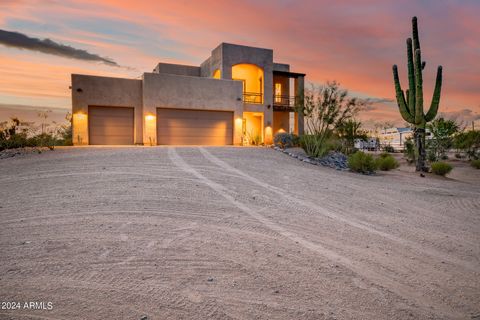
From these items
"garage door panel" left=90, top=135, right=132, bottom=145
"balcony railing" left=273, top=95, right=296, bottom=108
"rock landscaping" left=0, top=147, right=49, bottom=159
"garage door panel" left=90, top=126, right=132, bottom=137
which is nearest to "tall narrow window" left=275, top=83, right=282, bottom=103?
"balcony railing" left=273, top=95, right=296, bottom=108

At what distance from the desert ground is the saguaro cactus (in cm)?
816

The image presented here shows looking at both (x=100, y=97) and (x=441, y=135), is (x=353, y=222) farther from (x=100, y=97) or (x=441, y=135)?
(x=441, y=135)

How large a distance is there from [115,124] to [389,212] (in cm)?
1839

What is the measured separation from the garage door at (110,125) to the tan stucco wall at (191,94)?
1391 millimetres

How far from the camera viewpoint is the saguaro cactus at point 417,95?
16.0 metres

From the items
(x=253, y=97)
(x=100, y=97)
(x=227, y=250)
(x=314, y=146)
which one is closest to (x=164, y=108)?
(x=100, y=97)

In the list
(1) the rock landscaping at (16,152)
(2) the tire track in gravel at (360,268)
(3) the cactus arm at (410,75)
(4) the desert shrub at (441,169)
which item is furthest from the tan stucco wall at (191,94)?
(2) the tire track in gravel at (360,268)

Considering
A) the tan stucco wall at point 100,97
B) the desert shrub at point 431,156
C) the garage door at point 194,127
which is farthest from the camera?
the desert shrub at point 431,156

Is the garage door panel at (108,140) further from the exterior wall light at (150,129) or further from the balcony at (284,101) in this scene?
the balcony at (284,101)

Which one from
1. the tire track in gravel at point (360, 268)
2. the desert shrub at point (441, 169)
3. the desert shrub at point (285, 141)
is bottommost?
the tire track in gravel at point (360, 268)

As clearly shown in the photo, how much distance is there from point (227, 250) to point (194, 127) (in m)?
18.4

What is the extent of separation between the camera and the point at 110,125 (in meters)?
21.0

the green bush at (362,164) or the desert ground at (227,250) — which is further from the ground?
the green bush at (362,164)

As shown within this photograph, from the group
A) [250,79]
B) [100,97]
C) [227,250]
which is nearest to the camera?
[227,250]
